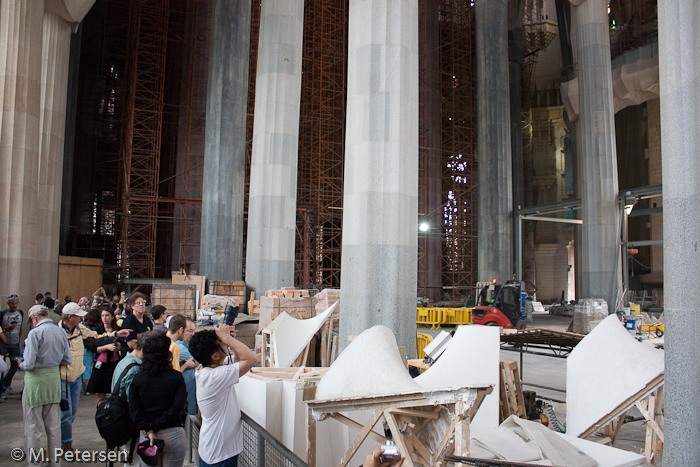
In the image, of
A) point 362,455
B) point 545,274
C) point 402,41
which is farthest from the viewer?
point 545,274

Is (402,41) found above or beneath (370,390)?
above

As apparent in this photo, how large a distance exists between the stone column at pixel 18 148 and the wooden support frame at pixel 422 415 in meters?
14.5

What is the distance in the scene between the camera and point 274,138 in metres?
16.5

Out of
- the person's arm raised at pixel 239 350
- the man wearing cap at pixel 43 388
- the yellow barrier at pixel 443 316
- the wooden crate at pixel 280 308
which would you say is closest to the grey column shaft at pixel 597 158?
the yellow barrier at pixel 443 316

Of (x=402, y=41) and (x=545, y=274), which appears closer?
(x=402, y=41)

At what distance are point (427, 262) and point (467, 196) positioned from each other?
19.4 ft

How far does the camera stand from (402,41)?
32.6 ft

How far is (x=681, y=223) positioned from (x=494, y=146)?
23.6m

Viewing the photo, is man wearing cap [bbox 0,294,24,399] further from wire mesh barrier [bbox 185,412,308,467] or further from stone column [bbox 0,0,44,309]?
stone column [bbox 0,0,44,309]

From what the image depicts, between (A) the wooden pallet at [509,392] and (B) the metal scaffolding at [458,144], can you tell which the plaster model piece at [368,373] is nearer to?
(A) the wooden pallet at [509,392]

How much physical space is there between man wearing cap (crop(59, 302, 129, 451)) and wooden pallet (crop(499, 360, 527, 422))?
4.33 meters

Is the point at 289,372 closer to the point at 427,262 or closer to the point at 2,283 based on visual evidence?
the point at 2,283

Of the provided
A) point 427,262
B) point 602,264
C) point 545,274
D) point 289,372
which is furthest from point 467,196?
point 289,372

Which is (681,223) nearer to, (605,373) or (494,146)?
(605,373)
